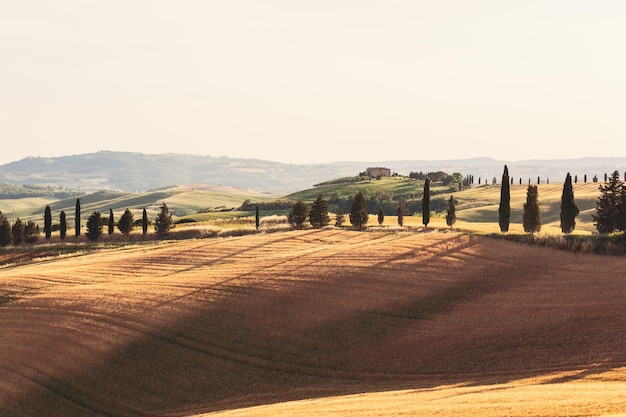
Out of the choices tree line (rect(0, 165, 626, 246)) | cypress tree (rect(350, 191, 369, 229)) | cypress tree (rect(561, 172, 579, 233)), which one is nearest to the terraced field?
cypress tree (rect(561, 172, 579, 233))

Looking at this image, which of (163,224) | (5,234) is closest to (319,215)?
(163,224)

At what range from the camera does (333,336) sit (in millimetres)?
47438

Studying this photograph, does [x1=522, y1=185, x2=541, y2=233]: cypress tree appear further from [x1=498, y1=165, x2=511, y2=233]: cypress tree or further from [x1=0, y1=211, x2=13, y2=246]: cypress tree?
[x1=0, y1=211, x2=13, y2=246]: cypress tree

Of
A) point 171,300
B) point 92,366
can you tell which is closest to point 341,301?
point 171,300

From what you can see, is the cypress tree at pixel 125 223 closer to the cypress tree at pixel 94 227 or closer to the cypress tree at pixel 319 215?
the cypress tree at pixel 94 227

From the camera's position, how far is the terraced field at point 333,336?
3762 cm

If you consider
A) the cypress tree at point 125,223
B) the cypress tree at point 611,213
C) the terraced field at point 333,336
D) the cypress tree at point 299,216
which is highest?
the cypress tree at point 611,213

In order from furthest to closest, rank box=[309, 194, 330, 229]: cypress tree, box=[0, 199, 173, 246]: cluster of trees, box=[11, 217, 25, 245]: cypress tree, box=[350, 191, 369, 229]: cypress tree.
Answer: box=[11, 217, 25, 245]: cypress tree, box=[0, 199, 173, 246]: cluster of trees, box=[309, 194, 330, 229]: cypress tree, box=[350, 191, 369, 229]: cypress tree

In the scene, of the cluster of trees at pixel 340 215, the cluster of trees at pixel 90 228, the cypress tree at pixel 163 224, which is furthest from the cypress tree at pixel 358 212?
the cluster of trees at pixel 90 228

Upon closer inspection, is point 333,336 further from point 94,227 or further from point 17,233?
point 17,233

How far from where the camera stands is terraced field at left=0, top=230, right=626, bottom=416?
37625 millimetres

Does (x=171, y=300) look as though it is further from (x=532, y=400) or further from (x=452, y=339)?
(x=532, y=400)

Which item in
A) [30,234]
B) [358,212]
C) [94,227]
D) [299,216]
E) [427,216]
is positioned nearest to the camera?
[427,216]

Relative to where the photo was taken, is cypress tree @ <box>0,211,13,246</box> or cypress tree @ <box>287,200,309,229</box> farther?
cypress tree @ <box>0,211,13,246</box>
